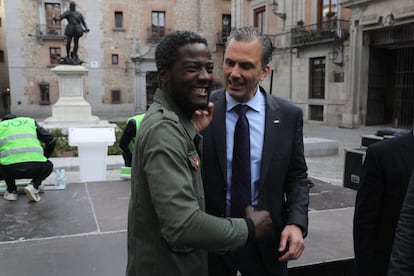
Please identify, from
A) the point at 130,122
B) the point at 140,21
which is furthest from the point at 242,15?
the point at 130,122

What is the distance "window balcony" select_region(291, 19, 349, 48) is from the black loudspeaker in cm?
1421

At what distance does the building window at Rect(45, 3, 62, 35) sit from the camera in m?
28.8

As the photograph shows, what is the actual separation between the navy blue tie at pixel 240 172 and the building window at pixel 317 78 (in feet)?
62.2

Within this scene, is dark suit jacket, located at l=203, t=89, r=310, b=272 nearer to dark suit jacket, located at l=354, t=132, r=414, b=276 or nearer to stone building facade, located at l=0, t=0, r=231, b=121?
dark suit jacket, located at l=354, t=132, r=414, b=276

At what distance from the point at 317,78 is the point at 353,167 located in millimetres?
15971

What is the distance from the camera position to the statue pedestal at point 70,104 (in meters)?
13.9

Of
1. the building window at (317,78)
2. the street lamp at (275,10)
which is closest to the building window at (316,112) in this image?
the building window at (317,78)

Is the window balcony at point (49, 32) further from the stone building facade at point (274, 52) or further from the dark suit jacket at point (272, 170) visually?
the dark suit jacket at point (272, 170)

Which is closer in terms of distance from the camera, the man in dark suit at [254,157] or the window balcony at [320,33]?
the man in dark suit at [254,157]

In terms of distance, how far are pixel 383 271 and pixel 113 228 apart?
2.63 meters

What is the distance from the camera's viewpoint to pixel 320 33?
19.0 meters

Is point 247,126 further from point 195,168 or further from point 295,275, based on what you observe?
point 295,275

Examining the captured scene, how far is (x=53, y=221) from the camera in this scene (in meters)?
3.97

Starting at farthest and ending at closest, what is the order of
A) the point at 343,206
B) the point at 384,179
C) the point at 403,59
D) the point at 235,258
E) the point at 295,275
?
the point at 403,59 < the point at 343,206 < the point at 295,275 < the point at 235,258 < the point at 384,179
